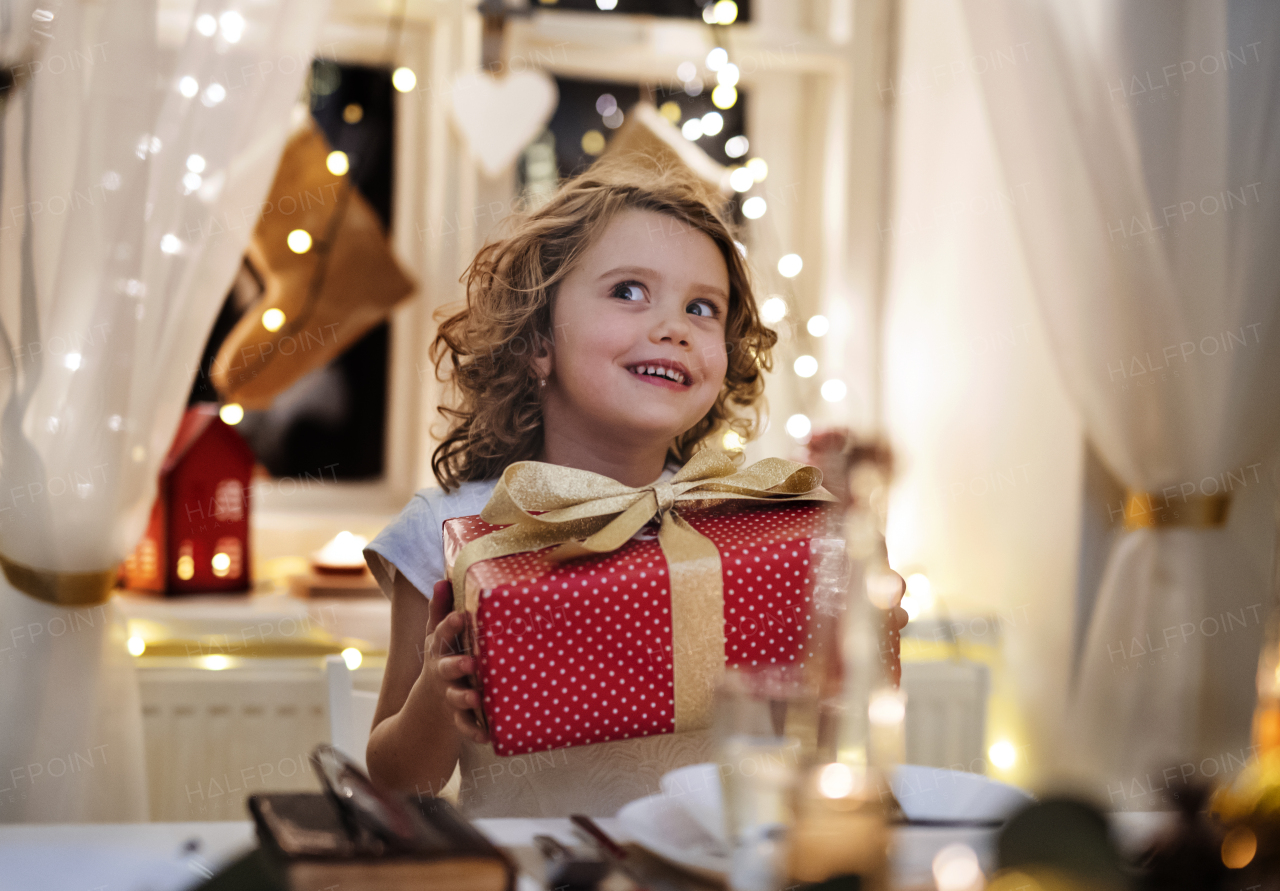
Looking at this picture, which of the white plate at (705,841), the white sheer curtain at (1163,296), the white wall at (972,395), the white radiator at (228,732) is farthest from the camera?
the white wall at (972,395)

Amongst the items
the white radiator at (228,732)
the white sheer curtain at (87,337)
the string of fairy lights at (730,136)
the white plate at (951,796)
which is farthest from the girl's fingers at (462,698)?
the string of fairy lights at (730,136)

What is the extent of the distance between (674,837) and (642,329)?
0.46m

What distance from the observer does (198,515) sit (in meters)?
1.64

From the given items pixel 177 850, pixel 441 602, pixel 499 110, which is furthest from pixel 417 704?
pixel 499 110

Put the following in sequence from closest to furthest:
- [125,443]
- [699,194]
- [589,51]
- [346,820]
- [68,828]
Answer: [346,820], [68,828], [699,194], [125,443], [589,51]

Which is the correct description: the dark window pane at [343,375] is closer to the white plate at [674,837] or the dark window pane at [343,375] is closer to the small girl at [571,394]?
the small girl at [571,394]

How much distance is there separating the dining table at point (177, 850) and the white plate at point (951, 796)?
1.2 inches

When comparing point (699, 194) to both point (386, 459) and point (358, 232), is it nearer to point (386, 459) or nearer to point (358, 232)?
point (358, 232)

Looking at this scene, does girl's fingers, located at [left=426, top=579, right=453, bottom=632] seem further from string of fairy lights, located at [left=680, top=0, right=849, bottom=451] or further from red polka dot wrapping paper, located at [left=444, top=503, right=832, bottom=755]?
string of fairy lights, located at [left=680, top=0, right=849, bottom=451]

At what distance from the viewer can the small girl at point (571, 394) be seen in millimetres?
945

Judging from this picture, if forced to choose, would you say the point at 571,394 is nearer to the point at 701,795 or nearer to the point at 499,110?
the point at 701,795

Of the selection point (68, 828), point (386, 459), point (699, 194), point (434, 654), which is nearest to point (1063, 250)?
point (699, 194)

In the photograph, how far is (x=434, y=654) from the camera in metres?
0.83

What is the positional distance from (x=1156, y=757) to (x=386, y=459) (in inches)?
55.2
